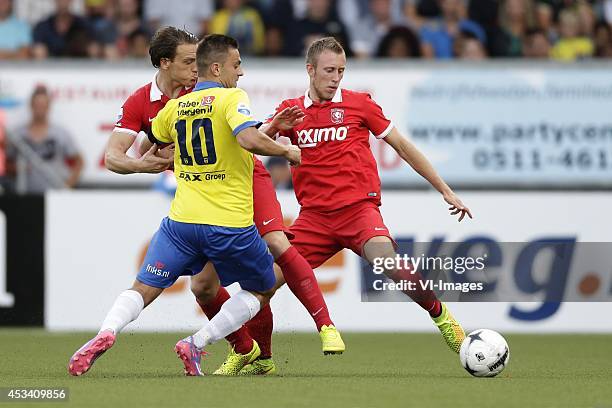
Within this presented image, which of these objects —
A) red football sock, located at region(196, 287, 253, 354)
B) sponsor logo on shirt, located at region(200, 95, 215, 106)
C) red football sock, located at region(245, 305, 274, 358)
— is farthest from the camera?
red football sock, located at region(245, 305, 274, 358)

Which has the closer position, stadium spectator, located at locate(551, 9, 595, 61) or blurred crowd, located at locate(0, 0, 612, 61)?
blurred crowd, located at locate(0, 0, 612, 61)

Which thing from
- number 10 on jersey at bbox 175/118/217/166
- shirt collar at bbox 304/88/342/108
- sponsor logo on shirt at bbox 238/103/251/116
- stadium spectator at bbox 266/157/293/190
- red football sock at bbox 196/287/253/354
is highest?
sponsor logo on shirt at bbox 238/103/251/116

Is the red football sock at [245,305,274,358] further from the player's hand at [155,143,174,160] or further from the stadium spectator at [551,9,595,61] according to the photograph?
the stadium spectator at [551,9,595,61]

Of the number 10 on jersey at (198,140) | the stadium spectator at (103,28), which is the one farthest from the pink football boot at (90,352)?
the stadium spectator at (103,28)

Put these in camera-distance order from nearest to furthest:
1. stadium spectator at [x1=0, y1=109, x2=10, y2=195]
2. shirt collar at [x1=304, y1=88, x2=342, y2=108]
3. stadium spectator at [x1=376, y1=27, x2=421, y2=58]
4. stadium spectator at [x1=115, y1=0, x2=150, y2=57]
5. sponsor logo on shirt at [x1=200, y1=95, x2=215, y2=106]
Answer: sponsor logo on shirt at [x1=200, y1=95, x2=215, y2=106] < shirt collar at [x1=304, y1=88, x2=342, y2=108] < stadium spectator at [x1=0, y1=109, x2=10, y2=195] < stadium spectator at [x1=376, y1=27, x2=421, y2=58] < stadium spectator at [x1=115, y1=0, x2=150, y2=57]

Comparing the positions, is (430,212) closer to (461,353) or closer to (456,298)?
(456,298)

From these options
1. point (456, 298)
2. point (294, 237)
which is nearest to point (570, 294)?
point (456, 298)

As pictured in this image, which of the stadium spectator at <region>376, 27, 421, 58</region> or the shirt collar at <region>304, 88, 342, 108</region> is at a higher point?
the shirt collar at <region>304, 88, 342, 108</region>

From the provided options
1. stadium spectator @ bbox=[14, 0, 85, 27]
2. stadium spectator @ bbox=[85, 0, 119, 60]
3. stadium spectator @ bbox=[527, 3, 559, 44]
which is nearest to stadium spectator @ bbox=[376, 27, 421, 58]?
stadium spectator @ bbox=[527, 3, 559, 44]

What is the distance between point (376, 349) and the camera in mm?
11695

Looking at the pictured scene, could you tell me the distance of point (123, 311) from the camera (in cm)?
846

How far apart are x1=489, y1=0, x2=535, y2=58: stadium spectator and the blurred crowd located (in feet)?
0.04

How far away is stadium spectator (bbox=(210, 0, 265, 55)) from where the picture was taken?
53.6ft

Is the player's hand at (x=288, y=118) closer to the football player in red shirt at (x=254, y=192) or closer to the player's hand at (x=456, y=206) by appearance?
the football player in red shirt at (x=254, y=192)
